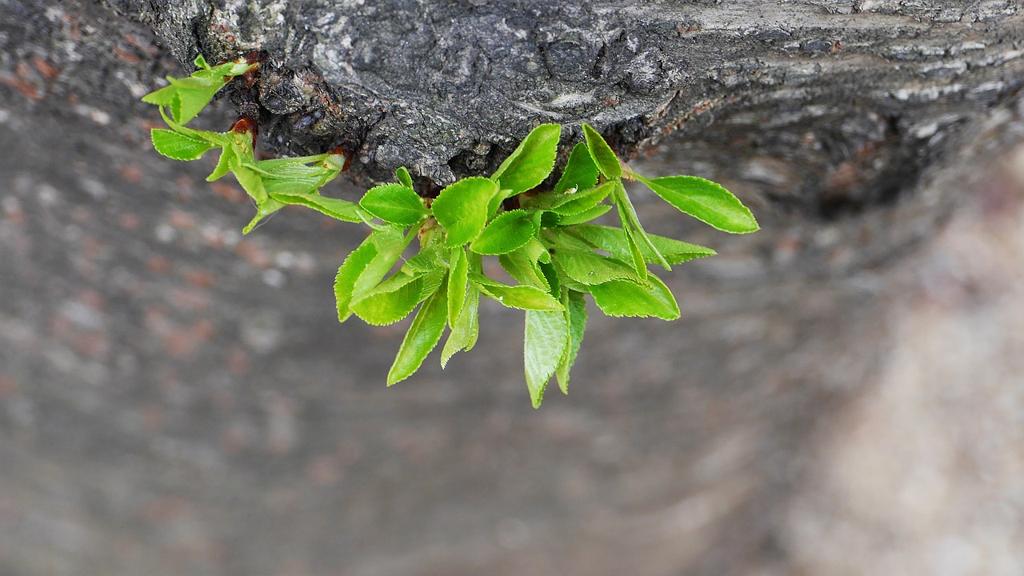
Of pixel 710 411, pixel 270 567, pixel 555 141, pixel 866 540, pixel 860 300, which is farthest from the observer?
pixel 866 540

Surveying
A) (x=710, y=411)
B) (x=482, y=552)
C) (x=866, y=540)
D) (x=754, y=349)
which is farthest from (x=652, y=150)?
(x=866, y=540)

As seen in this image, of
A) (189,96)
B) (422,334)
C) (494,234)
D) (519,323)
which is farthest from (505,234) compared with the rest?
(519,323)

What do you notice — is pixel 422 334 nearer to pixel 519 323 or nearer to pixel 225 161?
pixel 225 161

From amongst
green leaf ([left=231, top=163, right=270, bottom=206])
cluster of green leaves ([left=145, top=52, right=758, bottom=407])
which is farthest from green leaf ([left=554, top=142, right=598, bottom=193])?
green leaf ([left=231, top=163, right=270, bottom=206])

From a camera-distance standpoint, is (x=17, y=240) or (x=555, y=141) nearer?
(x=555, y=141)

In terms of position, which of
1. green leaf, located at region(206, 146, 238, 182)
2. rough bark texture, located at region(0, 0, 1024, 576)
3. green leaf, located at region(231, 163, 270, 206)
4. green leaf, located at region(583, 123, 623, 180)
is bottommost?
rough bark texture, located at region(0, 0, 1024, 576)

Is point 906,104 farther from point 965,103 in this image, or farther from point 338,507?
point 338,507

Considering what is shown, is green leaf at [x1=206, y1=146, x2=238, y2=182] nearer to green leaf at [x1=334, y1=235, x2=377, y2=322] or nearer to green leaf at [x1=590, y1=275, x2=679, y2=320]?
green leaf at [x1=334, y1=235, x2=377, y2=322]
